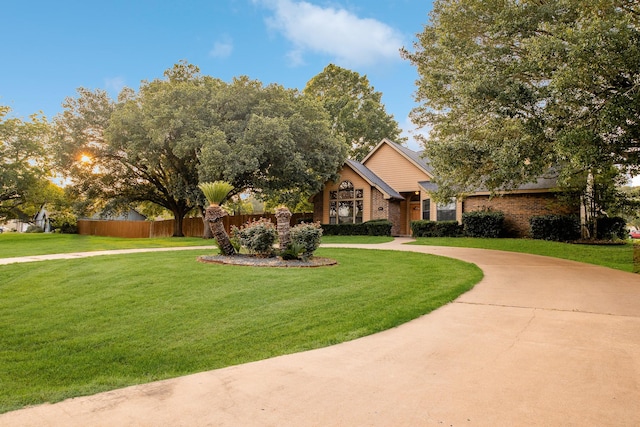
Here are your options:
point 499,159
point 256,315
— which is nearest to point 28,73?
point 256,315

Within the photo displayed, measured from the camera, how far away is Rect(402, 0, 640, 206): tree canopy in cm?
849

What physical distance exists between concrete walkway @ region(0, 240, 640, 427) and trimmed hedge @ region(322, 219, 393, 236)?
1692 centimetres

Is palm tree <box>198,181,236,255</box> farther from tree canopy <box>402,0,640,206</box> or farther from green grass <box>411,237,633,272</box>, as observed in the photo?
green grass <box>411,237,633,272</box>

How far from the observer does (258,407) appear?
2727 mm

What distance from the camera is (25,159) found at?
2853cm

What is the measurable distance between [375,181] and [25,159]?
25.6 metres

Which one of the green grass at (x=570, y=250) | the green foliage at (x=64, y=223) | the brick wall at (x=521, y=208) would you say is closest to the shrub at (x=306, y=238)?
the green grass at (x=570, y=250)

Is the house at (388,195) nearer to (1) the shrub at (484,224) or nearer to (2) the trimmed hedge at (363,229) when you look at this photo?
(2) the trimmed hedge at (363,229)

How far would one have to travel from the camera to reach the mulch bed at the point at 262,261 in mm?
9648

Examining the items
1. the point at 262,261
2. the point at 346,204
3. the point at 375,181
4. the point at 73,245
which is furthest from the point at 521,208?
the point at 73,245

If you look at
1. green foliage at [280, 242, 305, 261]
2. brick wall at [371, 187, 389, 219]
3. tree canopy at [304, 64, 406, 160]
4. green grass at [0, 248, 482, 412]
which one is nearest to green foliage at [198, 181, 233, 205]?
green grass at [0, 248, 482, 412]

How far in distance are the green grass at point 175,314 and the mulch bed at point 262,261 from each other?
49cm

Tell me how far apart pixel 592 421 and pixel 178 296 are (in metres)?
6.10

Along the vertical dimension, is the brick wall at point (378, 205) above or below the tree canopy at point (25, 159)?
below
